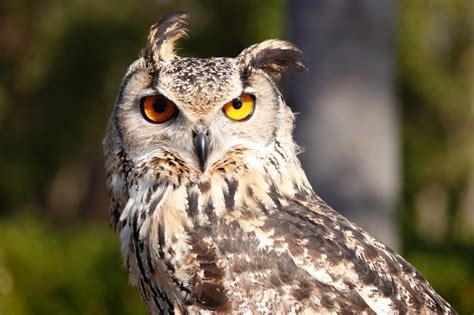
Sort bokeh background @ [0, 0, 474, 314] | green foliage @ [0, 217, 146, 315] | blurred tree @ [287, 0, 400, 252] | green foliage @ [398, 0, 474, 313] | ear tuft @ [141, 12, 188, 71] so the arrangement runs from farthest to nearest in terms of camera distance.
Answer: green foliage @ [398, 0, 474, 313] → bokeh background @ [0, 0, 474, 314] → green foliage @ [0, 217, 146, 315] → blurred tree @ [287, 0, 400, 252] → ear tuft @ [141, 12, 188, 71]

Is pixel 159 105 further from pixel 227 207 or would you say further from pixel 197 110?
pixel 227 207

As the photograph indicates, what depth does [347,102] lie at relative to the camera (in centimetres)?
611

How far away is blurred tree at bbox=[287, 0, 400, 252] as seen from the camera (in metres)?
6.02

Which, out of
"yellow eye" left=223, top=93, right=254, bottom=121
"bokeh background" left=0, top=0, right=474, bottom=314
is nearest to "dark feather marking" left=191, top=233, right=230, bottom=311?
"yellow eye" left=223, top=93, right=254, bottom=121

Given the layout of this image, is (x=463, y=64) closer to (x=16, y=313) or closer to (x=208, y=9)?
(x=208, y=9)

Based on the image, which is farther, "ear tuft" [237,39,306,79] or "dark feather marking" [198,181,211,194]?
"ear tuft" [237,39,306,79]

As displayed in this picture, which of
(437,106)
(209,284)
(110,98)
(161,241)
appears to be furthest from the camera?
(437,106)

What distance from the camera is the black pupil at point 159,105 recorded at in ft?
12.1

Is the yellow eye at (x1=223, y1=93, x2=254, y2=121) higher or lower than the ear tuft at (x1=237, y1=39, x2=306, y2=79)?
lower

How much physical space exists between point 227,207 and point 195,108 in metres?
0.35

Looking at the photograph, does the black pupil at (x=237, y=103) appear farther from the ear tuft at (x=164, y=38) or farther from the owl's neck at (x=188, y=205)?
the ear tuft at (x=164, y=38)

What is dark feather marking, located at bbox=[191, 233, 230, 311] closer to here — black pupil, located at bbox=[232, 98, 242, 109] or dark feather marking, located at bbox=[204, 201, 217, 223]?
dark feather marking, located at bbox=[204, 201, 217, 223]

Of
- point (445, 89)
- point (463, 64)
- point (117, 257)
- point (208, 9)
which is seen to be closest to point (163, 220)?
point (117, 257)

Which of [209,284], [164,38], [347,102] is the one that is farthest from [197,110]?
[347,102]
